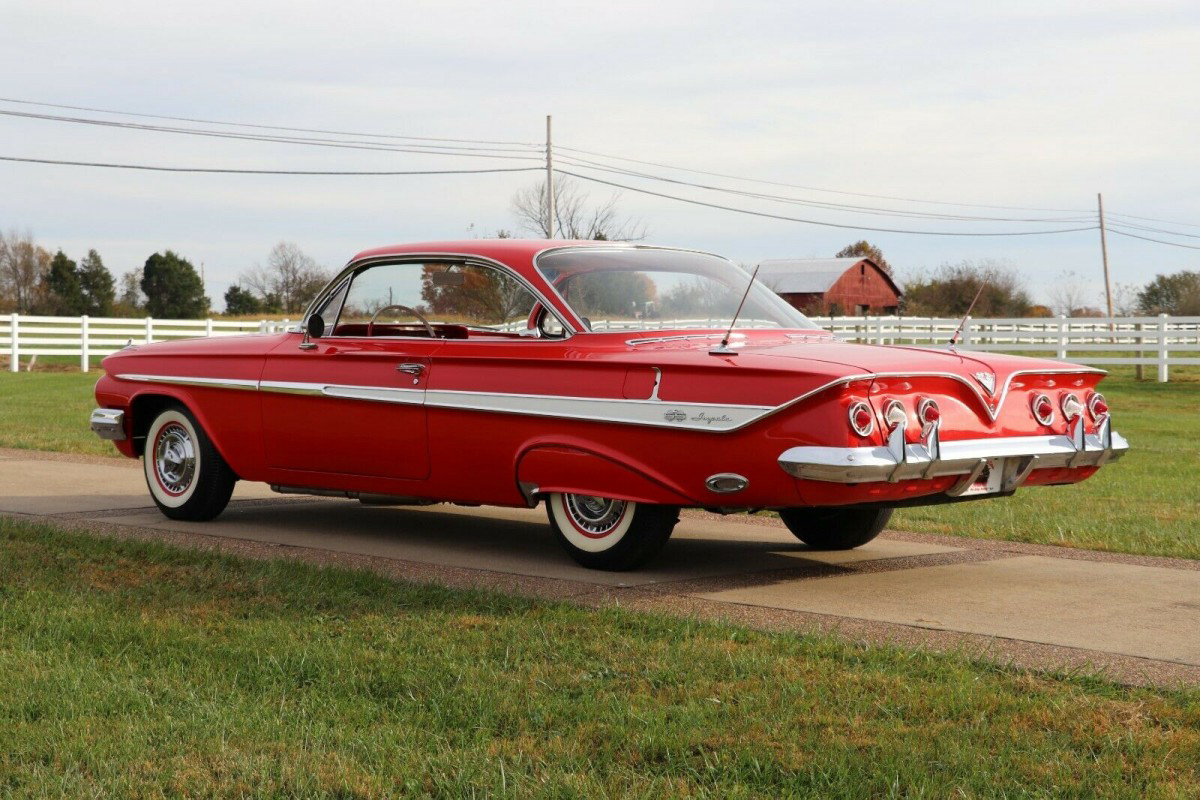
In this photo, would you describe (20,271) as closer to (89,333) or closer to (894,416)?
(89,333)

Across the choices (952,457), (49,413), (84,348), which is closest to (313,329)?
(952,457)

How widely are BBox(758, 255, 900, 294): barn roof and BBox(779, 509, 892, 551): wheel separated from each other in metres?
62.1

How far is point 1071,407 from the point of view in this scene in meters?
6.94

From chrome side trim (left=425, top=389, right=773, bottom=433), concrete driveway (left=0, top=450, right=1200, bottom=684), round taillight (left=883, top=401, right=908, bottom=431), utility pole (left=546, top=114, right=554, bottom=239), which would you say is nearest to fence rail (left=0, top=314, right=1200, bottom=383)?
utility pole (left=546, top=114, right=554, bottom=239)

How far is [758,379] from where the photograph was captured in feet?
20.3

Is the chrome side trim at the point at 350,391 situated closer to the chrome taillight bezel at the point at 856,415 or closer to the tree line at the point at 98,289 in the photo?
the chrome taillight bezel at the point at 856,415

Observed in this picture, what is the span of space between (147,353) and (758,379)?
4541mm

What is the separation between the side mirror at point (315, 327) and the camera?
8.25 metres

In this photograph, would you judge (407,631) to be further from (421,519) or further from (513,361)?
(421,519)

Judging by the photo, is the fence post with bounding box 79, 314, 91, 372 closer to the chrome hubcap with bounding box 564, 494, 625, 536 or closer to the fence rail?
the fence rail

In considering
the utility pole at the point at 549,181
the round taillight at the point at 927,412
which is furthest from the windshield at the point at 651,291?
the utility pole at the point at 549,181

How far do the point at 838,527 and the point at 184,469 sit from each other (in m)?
3.86

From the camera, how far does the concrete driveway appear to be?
565 centimetres

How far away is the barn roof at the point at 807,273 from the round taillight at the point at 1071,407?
2481 inches
